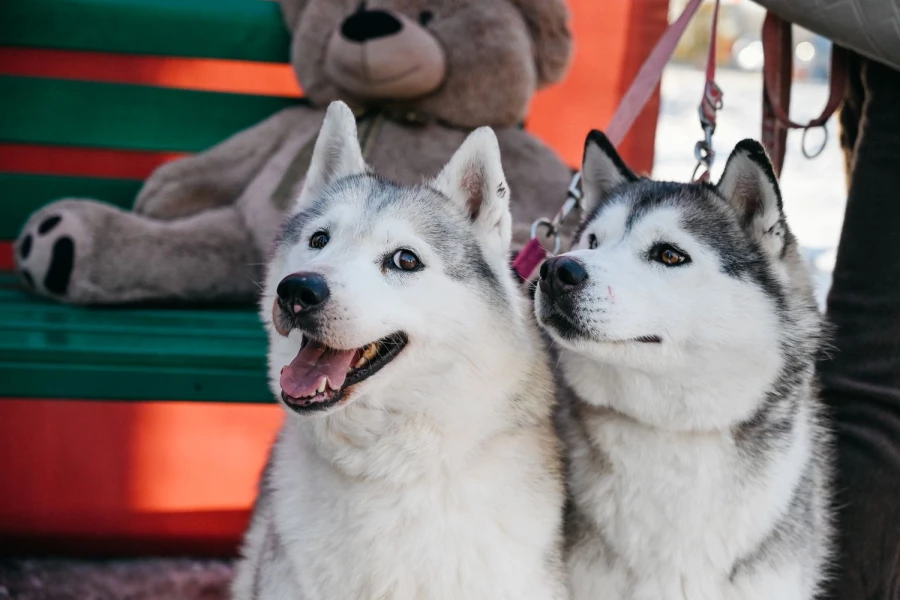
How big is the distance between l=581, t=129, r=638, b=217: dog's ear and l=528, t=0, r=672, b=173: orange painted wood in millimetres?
1827

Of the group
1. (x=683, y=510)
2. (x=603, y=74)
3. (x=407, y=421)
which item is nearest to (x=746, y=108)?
(x=603, y=74)

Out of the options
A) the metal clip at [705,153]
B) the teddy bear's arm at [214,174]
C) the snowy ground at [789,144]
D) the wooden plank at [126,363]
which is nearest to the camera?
the metal clip at [705,153]

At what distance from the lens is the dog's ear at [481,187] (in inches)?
70.6

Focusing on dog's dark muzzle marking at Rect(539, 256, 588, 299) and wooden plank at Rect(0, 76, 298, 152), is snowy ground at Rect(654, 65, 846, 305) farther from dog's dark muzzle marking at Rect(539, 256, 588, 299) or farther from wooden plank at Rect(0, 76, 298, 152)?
dog's dark muzzle marking at Rect(539, 256, 588, 299)

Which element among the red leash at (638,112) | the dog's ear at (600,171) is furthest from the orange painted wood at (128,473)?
the dog's ear at (600,171)

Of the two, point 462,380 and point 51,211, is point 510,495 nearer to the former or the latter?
point 462,380

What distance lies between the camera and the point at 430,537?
157cm

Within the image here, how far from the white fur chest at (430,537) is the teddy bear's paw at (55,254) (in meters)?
1.52

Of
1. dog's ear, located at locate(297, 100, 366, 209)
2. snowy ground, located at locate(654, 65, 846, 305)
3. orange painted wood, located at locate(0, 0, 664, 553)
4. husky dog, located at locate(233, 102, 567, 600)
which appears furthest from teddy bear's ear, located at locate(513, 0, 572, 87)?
snowy ground, located at locate(654, 65, 846, 305)

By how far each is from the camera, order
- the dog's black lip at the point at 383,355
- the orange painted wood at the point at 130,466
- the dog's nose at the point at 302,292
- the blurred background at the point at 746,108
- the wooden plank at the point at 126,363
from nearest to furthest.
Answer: the dog's nose at the point at 302,292, the dog's black lip at the point at 383,355, the wooden plank at the point at 126,363, the orange painted wood at the point at 130,466, the blurred background at the point at 746,108

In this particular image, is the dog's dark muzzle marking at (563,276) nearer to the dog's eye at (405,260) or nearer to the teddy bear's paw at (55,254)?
the dog's eye at (405,260)

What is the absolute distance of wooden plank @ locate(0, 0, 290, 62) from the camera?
3312 mm

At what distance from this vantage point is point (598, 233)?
1811 mm

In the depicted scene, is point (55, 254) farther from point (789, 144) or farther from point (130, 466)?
point (789, 144)
